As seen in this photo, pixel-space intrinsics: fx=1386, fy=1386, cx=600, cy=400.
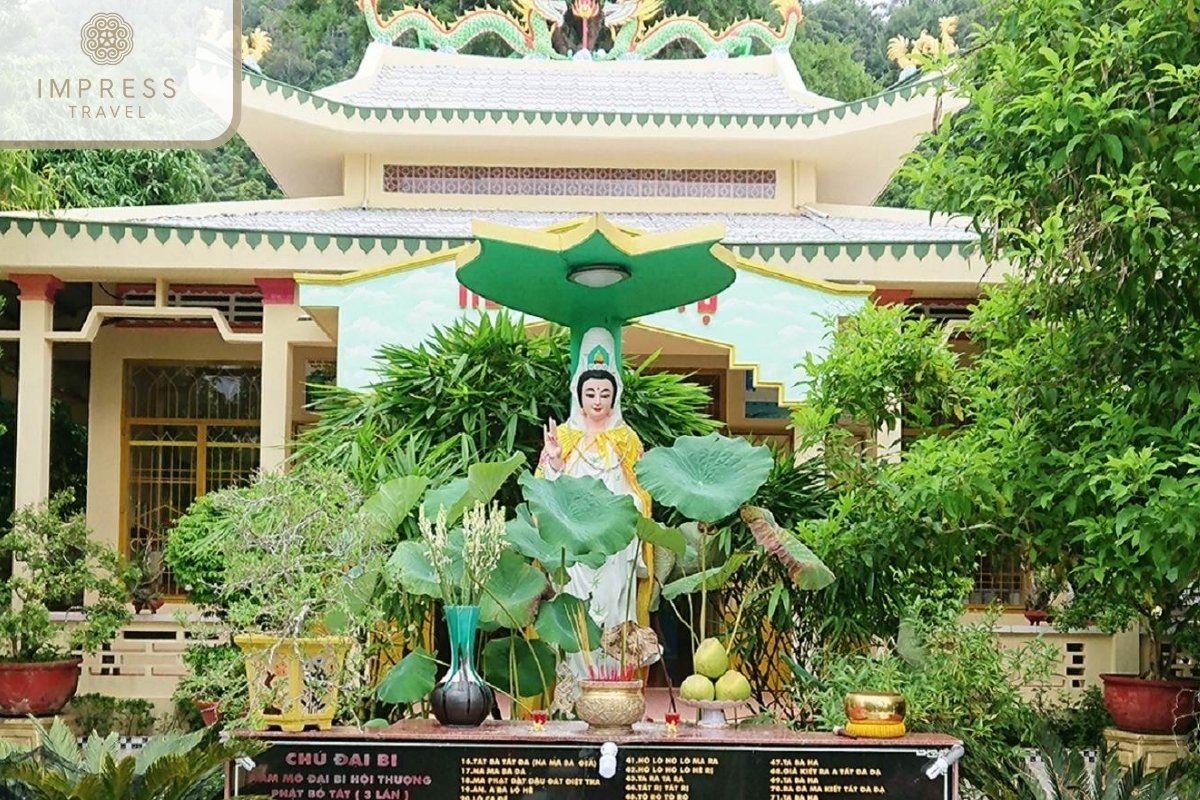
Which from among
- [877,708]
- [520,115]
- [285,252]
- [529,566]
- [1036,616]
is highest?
[520,115]

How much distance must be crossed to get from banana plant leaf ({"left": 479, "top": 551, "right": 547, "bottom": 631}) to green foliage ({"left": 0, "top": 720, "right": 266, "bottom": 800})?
1.27 m

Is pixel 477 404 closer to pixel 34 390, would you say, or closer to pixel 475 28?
pixel 34 390

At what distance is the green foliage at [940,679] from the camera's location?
22.5ft

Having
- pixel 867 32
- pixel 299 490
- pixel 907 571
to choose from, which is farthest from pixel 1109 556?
pixel 867 32

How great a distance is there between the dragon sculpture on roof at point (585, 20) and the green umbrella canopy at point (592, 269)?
9.65 m

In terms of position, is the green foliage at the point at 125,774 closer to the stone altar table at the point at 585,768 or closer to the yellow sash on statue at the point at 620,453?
the stone altar table at the point at 585,768

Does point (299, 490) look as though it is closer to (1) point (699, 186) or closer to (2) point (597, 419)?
(2) point (597, 419)

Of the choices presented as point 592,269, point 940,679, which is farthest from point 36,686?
point 940,679

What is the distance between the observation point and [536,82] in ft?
53.8

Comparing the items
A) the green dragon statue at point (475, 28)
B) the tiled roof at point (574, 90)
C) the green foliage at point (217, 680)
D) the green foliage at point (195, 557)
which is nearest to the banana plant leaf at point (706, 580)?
the green foliage at point (217, 680)

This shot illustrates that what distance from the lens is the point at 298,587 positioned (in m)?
6.12

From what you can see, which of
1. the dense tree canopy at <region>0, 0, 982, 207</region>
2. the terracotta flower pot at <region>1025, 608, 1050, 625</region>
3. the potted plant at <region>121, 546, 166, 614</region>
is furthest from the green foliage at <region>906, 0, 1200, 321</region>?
the potted plant at <region>121, 546, 166, 614</region>

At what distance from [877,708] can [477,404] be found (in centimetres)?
340

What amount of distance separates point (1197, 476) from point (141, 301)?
34.3 ft
